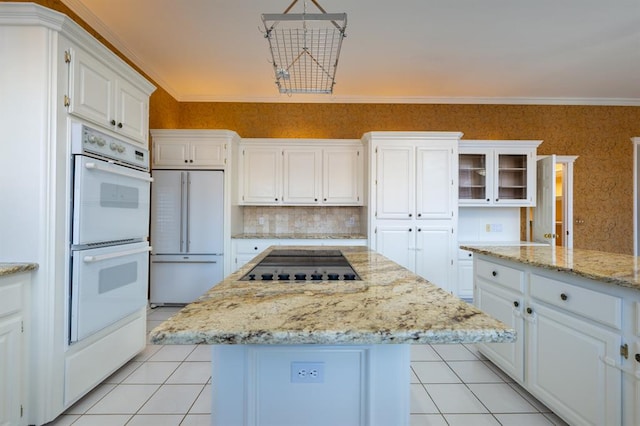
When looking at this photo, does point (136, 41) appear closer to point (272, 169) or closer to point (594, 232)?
point (272, 169)

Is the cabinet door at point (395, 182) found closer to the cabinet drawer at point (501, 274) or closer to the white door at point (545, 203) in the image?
the cabinet drawer at point (501, 274)

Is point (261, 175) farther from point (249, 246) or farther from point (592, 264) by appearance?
point (592, 264)

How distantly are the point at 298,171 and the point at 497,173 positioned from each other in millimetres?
2585

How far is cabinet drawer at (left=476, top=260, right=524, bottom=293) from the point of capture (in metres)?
1.96

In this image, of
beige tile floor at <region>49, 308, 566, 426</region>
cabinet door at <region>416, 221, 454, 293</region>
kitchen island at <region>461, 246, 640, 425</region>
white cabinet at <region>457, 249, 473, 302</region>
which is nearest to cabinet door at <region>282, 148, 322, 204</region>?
cabinet door at <region>416, 221, 454, 293</region>

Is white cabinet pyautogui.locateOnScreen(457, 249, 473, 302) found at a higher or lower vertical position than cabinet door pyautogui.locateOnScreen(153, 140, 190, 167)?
lower

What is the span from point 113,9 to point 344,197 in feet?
9.63

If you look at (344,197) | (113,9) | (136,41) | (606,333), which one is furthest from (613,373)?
(136,41)

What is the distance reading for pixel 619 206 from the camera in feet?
14.5

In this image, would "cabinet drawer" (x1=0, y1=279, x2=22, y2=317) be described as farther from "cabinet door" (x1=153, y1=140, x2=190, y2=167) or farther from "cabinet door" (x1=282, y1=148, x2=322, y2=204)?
"cabinet door" (x1=282, y1=148, x2=322, y2=204)

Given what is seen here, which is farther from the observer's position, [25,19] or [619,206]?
[619,206]

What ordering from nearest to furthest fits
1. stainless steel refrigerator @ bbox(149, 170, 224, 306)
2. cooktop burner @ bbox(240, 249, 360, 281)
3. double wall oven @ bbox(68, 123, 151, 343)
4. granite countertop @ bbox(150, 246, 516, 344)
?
granite countertop @ bbox(150, 246, 516, 344)
cooktop burner @ bbox(240, 249, 360, 281)
double wall oven @ bbox(68, 123, 151, 343)
stainless steel refrigerator @ bbox(149, 170, 224, 306)

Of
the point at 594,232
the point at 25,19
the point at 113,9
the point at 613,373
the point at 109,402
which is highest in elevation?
the point at 113,9

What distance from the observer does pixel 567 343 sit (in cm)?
160
